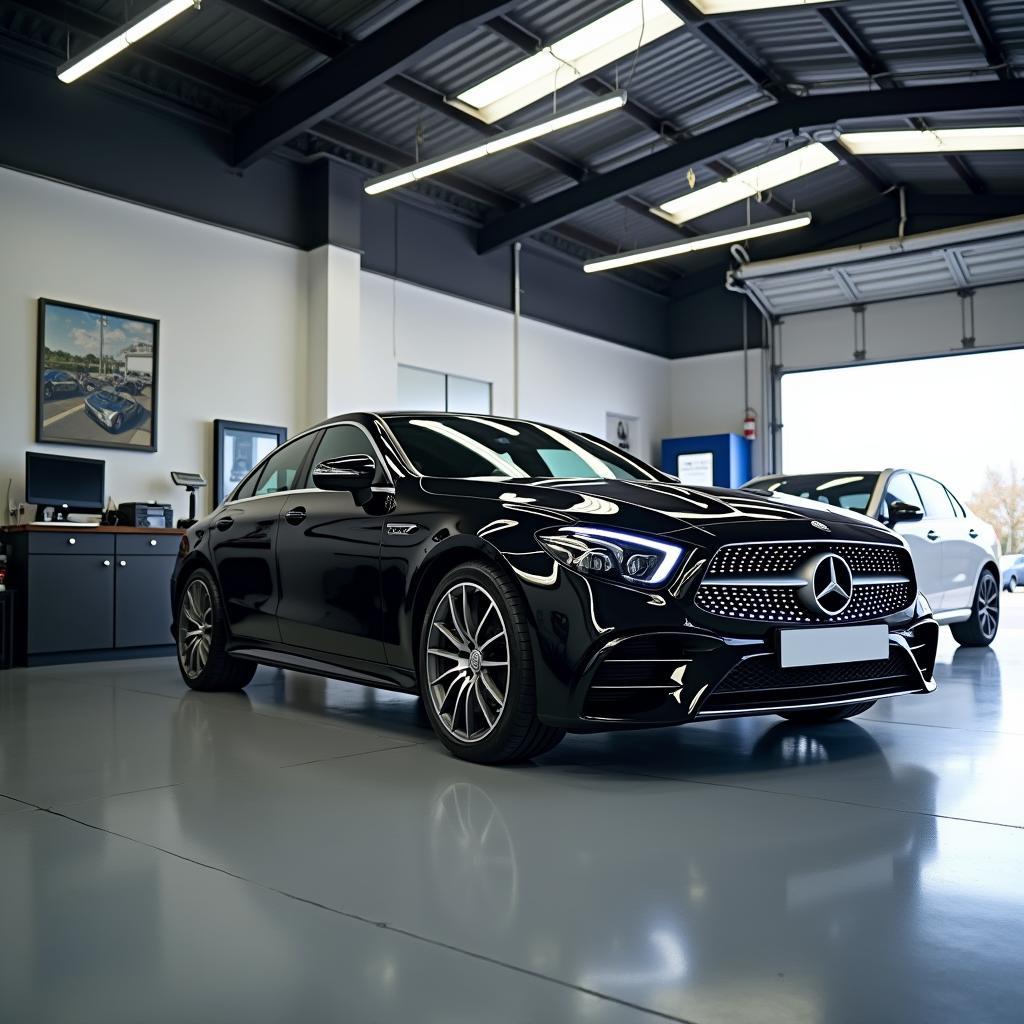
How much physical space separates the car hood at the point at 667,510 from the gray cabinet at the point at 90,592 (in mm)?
4414

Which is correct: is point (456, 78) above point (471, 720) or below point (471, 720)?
above

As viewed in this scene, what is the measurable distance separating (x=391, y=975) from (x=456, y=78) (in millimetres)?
9095

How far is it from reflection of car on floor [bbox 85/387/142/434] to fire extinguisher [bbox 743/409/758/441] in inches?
361

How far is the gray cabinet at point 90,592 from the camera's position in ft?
22.8

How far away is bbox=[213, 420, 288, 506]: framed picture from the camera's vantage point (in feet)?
29.9

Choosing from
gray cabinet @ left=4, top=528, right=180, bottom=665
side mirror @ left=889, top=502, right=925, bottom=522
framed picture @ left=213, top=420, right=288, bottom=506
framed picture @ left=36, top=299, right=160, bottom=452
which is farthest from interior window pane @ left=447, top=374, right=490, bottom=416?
side mirror @ left=889, top=502, right=925, bottom=522

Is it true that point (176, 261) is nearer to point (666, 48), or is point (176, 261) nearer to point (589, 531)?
point (666, 48)

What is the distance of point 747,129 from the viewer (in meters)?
10.6

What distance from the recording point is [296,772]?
317 centimetres

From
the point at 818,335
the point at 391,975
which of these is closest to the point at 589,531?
the point at 391,975

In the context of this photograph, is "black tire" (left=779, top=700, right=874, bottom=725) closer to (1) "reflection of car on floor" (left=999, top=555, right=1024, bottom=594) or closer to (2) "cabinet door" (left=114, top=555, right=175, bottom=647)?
Result: (2) "cabinet door" (left=114, top=555, right=175, bottom=647)

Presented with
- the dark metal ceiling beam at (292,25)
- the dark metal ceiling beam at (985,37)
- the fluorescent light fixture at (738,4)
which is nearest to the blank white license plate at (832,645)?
the fluorescent light fixture at (738,4)

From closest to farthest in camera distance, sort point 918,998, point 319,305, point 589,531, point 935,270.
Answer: point 918,998 → point 589,531 → point 319,305 → point 935,270

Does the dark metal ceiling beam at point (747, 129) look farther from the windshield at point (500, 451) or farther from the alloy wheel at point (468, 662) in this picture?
the alloy wheel at point (468, 662)
